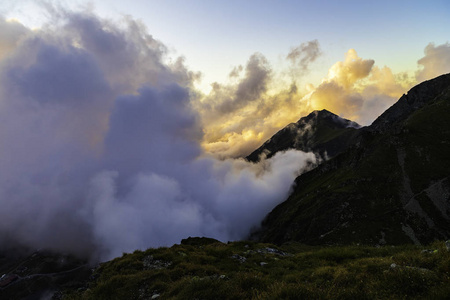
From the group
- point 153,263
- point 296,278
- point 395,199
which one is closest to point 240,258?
point 153,263

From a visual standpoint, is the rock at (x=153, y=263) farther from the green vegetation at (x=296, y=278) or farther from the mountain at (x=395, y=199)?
the mountain at (x=395, y=199)

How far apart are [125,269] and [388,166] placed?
217m

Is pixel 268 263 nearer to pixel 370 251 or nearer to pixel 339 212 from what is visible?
pixel 370 251

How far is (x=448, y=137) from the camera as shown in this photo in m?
180

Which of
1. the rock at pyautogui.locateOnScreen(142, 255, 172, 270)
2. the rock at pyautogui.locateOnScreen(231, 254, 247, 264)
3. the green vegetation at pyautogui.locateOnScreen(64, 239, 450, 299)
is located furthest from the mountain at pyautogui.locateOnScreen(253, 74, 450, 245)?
the rock at pyautogui.locateOnScreen(142, 255, 172, 270)

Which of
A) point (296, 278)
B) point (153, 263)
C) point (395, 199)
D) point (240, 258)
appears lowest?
point (395, 199)

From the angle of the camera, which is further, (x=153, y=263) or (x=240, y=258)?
(x=240, y=258)

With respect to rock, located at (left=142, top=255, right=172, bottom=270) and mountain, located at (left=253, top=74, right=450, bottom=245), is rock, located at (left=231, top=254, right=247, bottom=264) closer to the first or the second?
rock, located at (left=142, top=255, right=172, bottom=270)

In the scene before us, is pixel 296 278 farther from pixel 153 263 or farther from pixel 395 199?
pixel 395 199

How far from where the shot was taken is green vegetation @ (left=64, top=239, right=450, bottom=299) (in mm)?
8273

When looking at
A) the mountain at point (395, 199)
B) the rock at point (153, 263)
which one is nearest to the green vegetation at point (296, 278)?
the rock at point (153, 263)

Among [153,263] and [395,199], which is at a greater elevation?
[153,263]

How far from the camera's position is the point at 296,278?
11844mm

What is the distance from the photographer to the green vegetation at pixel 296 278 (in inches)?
326
